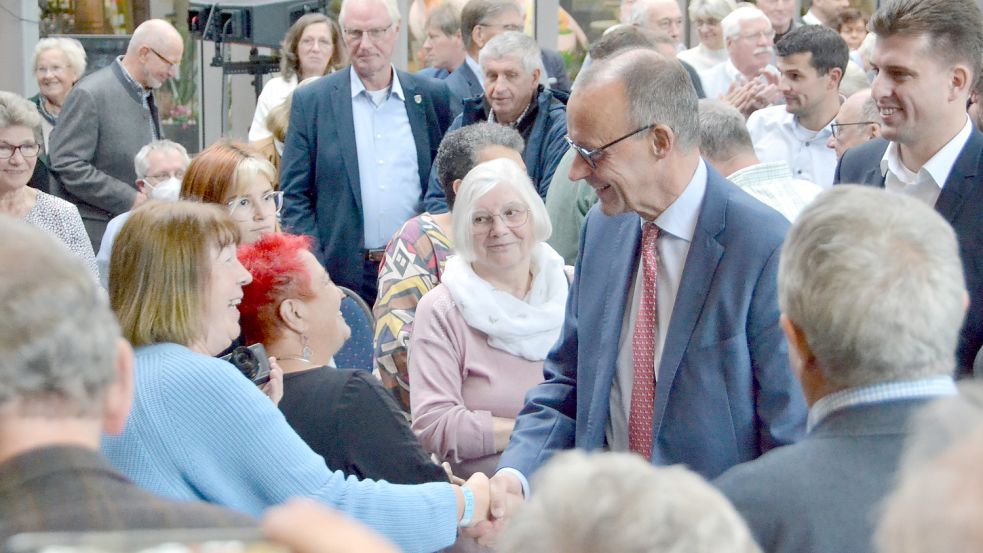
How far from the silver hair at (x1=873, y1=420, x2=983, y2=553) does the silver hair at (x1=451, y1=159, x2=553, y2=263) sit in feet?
9.34

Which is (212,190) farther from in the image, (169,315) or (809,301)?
(809,301)

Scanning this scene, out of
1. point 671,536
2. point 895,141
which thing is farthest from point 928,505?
point 895,141

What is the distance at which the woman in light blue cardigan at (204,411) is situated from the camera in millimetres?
2361

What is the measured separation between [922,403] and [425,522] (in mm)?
1294

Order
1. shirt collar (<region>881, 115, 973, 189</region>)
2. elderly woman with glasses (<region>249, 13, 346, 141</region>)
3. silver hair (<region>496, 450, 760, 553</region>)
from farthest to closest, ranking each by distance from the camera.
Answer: elderly woman with glasses (<region>249, 13, 346, 141</region>)
shirt collar (<region>881, 115, 973, 189</region>)
silver hair (<region>496, 450, 760, 553</region>)

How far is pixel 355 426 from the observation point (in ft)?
9.63

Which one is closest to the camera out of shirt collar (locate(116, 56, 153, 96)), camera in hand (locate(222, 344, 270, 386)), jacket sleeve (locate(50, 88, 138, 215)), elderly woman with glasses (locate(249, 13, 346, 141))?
camera in hand (locate(222, 344, 270, 386))

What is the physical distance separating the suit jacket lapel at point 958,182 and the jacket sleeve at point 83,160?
4.17m

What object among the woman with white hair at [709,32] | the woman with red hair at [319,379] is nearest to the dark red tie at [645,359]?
the woman with red hair at [319,379]

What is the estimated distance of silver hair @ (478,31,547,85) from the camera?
5453 millimetres

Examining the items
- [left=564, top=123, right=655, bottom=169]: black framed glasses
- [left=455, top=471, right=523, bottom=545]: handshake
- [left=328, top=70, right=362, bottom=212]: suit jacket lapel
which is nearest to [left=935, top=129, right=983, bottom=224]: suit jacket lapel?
[left=564, top=123, right=655, bottom=169]: black framed glasses

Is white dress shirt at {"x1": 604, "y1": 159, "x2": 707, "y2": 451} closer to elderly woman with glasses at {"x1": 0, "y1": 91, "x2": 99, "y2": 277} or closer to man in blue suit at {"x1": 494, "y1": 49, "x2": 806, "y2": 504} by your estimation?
man in blue suit at {"x1": 494, "y1": 49, "x2": 806, "y2": 504}

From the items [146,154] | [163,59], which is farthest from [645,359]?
[163,59]

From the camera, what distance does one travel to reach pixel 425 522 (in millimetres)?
2779
